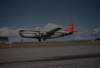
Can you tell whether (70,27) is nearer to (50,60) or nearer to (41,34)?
(41,34)

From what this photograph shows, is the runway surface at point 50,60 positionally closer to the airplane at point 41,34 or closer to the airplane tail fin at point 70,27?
the airplane at point 41,34

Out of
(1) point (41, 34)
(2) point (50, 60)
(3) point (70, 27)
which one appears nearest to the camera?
(2) point (50, 60)

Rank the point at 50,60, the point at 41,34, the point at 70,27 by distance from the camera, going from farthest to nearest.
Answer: the point at 70,27 < the point at 41,34 < the point at 50,60

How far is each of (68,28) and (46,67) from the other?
5407 cm

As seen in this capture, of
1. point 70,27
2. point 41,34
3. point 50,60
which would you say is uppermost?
point 70,27

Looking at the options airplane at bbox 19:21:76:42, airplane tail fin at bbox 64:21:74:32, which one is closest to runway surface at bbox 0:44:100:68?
airplane at bbox 19:21:76:42

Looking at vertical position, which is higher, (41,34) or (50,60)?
(41,34)

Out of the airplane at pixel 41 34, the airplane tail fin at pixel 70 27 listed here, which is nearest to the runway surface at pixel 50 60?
the airplane at pixel 41 34

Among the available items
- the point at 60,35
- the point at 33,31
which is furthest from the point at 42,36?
the point at 60,35

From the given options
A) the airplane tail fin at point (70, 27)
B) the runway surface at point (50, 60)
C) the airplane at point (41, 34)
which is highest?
the airplane tail fin at point (70, 27)

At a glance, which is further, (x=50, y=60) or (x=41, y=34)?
(x=41, y=34)

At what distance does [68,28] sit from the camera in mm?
58719

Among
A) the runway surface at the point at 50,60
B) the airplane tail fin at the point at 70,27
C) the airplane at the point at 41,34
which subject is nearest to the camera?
the runway surface at the point at 50,60

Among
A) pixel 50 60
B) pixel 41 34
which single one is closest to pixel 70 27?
pixel 41 34
